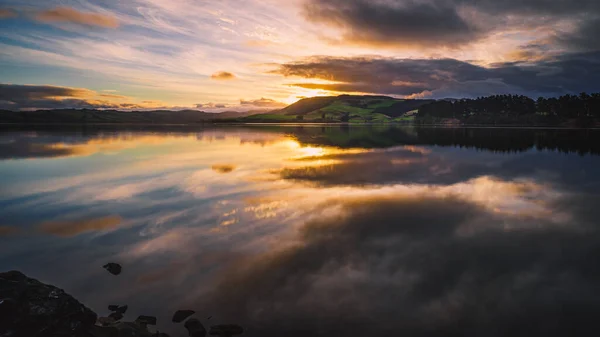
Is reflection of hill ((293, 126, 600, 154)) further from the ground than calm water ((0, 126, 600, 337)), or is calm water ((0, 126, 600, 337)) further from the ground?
reflection of hill ((293, 126, 600, 154))

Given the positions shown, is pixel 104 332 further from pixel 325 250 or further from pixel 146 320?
pixel 325 250

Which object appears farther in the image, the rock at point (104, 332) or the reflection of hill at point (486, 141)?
the reflection of hill at point (486, 141)

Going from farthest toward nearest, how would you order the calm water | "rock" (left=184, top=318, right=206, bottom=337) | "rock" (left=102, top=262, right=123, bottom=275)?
"rock" (left=102, top=262, right=123, bottom=275) → the calm water → "rock" (left=184, top=318, right=206, bottom=337)

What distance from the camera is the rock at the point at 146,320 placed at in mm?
9844

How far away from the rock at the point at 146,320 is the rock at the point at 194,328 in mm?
1002

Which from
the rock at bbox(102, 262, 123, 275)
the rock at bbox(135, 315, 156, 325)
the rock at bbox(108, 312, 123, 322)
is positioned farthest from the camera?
the rock at bbox(102, 262, 123, 275)

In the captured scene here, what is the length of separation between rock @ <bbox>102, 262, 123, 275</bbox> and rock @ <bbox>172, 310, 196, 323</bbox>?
4247mm

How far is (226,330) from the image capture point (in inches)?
372

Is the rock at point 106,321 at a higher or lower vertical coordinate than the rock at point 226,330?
higher

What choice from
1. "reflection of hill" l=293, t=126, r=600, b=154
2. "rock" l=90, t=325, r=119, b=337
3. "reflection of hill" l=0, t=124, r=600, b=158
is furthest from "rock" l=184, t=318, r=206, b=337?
"reflection of hill" l=293, t=126, r=600, b=154

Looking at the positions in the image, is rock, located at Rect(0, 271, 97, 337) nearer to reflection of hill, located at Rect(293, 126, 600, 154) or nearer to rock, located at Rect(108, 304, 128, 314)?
rock, located at Rect(108, 304, 128, 314)

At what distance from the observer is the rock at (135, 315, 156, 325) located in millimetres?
9844

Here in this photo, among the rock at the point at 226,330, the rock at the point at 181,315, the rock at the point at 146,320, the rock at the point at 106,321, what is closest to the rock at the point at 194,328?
the rock at the point at 226,330

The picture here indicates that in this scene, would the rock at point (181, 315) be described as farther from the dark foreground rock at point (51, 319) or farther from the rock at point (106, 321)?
the rock at point (106, 321)
